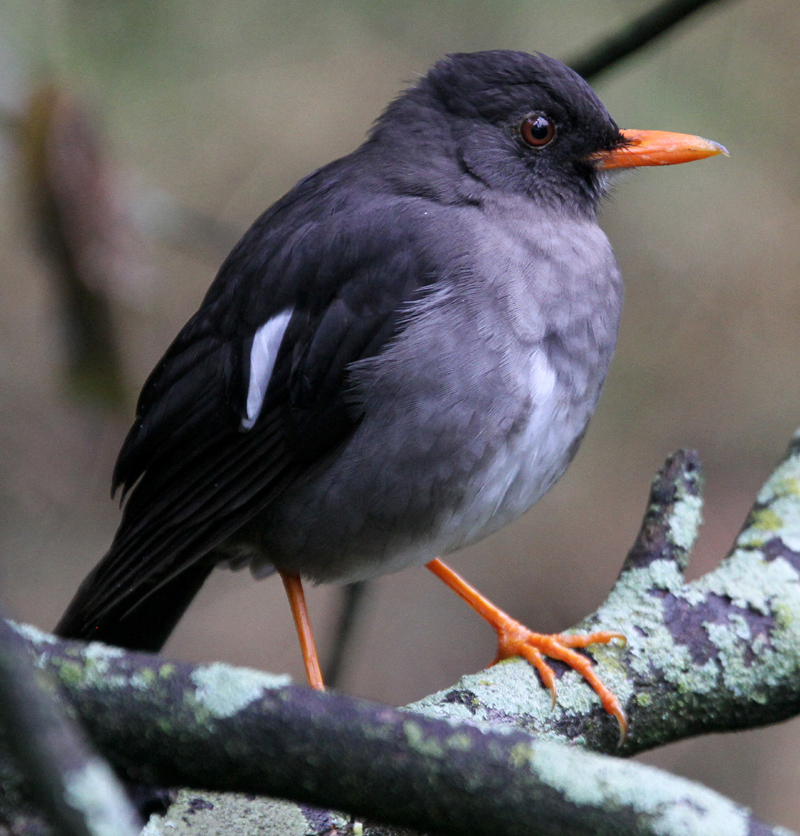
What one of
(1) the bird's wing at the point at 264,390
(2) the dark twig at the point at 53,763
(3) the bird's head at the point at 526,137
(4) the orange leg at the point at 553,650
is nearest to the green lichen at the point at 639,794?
(2) the dark twig at the point at 53,763

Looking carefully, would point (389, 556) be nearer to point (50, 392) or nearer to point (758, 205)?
point (50, 392)

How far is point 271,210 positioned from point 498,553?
3637 millimetres

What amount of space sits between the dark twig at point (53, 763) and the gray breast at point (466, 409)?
6.23ft

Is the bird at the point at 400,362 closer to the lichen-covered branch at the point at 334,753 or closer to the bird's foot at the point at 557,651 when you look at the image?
the bird's foot at the point at 557,651

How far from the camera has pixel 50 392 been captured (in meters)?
6.73

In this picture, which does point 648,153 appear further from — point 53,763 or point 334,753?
point 53,763

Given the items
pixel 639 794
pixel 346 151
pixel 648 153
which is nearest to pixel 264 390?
pixel 648 153

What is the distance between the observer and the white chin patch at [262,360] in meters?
3.22

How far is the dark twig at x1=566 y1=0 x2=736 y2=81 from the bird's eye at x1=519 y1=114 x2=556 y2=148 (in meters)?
0.35

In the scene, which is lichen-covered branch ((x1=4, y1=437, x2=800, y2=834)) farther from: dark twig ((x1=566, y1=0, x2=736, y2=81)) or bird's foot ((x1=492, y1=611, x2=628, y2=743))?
dark twig ((x1=566, y1=0, x2=736, y2=81))

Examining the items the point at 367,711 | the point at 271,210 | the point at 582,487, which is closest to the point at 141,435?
the point at 271,210

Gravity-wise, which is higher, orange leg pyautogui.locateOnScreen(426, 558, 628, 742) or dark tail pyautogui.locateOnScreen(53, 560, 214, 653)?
orange leg pyautogui.locateOnScreen(426, 558, 628, 742)

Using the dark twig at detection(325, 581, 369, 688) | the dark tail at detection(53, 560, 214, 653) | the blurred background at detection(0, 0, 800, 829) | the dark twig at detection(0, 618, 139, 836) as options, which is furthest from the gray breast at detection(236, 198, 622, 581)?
the blurred background at detection(0, 0, 800, 829)

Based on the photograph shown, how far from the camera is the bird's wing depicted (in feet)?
10.2
